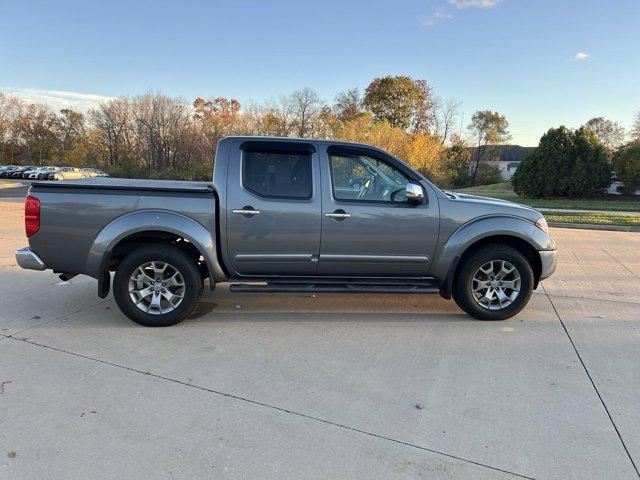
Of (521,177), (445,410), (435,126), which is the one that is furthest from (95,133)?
(445,410)

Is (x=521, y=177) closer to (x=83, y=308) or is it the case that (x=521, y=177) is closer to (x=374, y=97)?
(x=83, y=308)

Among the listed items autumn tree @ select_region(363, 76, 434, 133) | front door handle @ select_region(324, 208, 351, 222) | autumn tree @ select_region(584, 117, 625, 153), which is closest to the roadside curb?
front door handle @ select_region(324, 208, 351, 222)

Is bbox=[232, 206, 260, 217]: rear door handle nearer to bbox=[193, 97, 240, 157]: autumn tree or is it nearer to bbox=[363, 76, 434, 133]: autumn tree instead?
bbox=[193, 97, 240, 157]: autumn tree

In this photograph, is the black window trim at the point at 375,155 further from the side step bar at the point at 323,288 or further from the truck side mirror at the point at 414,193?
the side step bar at the point at 323,288

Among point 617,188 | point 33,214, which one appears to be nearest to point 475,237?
point 33,214

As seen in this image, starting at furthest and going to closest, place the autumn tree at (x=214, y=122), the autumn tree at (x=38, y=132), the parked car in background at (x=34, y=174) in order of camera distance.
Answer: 1. the autumn tree at (x=38, y=132)
2. the parked car in background at (x=34, y=174)
3. the autumn tree at (x=214, y=122)

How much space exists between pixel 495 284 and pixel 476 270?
12.1 inches

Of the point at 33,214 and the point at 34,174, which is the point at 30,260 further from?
the point at 34,174

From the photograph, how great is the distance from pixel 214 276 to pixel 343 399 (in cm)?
200

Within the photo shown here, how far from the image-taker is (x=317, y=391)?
3.35 metres

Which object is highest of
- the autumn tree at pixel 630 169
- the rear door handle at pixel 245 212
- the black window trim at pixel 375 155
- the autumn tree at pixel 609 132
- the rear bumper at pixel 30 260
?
the autumn tree at pixel 609 132

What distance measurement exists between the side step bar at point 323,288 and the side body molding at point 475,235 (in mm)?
264

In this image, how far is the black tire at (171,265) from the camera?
445 centimetres

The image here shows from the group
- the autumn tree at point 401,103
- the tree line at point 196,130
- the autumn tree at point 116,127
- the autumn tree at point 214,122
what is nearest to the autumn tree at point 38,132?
the tree line at point 196,130
